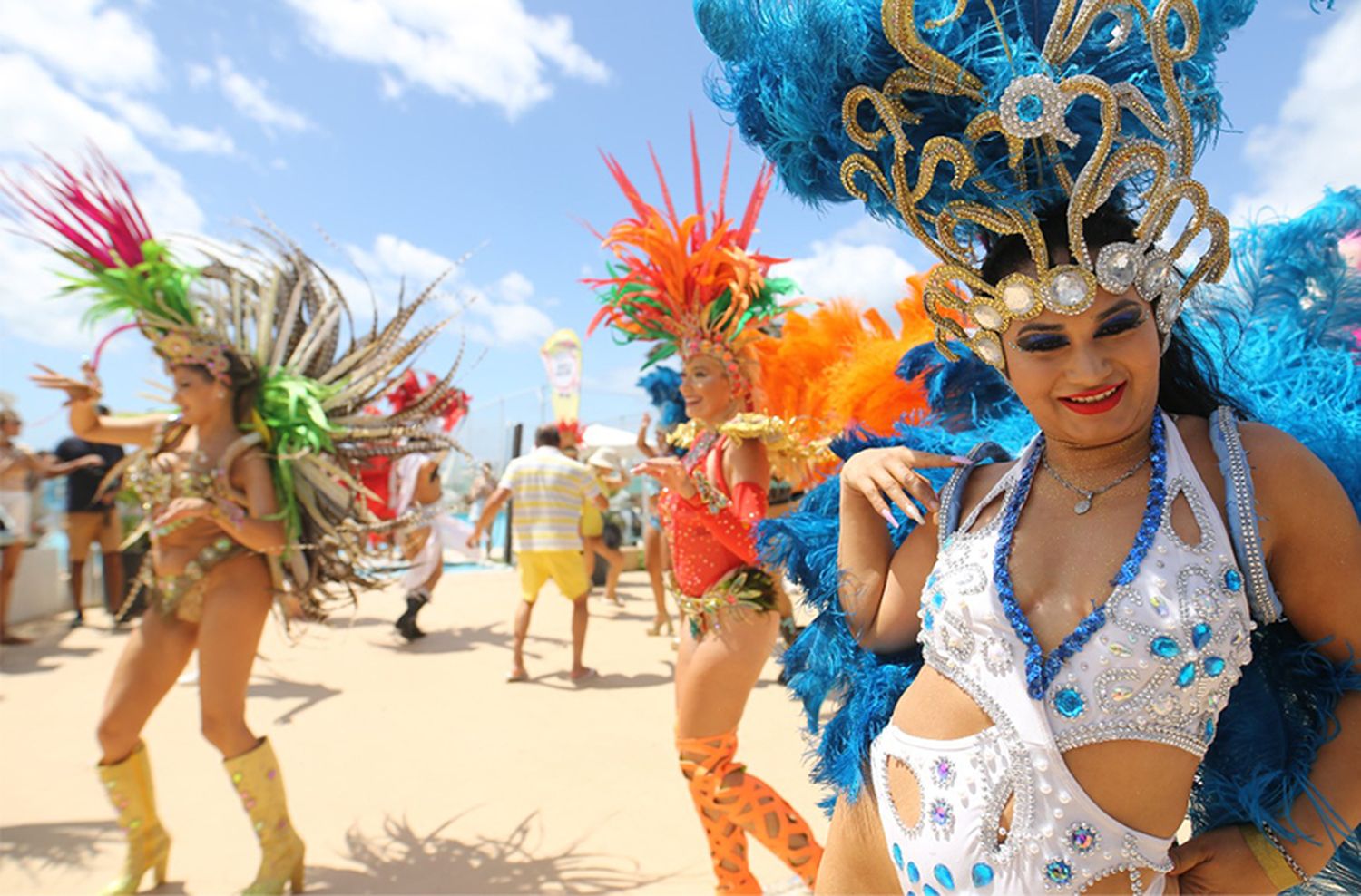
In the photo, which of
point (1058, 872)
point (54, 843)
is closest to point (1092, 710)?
point (1058, 872)

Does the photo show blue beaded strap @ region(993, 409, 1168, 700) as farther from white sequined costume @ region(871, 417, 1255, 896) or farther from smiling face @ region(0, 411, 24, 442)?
smiling face @ region(0, 411, 24, 442)

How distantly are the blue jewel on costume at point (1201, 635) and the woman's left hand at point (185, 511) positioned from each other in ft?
10.6

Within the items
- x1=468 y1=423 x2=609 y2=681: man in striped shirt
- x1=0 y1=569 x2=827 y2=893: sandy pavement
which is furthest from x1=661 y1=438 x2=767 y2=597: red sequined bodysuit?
x1=468 y1=423 x2=609 y2=681: man in striped shirt

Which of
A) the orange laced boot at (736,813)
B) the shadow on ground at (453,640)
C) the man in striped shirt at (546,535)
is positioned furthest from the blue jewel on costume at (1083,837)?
the shadow on ground at (453,640)

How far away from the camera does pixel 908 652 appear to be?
1.65 meters

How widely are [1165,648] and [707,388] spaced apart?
2.13 meters

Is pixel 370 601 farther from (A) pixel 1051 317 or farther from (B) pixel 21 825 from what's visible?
(A) pixel 1051 317

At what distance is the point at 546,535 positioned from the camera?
654cm

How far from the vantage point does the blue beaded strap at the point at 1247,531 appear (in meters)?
1.24

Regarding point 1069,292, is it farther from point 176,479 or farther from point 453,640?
point 453,640

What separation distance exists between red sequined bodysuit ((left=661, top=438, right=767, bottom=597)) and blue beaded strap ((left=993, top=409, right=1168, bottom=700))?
57.1 inches

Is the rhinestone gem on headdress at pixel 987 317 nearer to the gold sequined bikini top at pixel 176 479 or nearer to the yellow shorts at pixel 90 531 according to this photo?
the gold sequined bikini top at pixel 176 479

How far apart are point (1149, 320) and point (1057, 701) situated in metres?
0.63

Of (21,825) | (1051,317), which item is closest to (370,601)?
(21,825)
